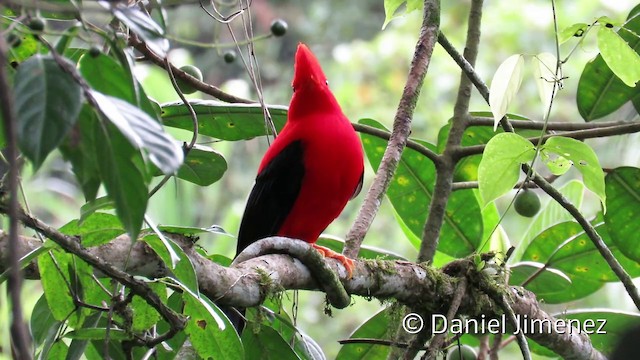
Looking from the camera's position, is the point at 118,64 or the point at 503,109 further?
the point at 503,109

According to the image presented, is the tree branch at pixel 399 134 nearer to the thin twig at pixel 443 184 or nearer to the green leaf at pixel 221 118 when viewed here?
the thin twig at pixel 443 184

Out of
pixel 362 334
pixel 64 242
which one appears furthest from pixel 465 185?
pixel 64 242

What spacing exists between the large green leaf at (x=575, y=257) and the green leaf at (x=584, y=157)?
71 cm

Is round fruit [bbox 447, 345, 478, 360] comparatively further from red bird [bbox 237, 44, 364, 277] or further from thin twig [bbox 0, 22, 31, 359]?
thin twig [bbox 0, 22, 31, 359]

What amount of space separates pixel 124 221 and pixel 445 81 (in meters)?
6.33

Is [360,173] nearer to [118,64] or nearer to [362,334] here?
[362,334]

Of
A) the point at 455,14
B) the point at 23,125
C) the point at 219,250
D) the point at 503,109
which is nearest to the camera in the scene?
→ the point at 23,125

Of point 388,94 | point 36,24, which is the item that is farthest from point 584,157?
point 388,94

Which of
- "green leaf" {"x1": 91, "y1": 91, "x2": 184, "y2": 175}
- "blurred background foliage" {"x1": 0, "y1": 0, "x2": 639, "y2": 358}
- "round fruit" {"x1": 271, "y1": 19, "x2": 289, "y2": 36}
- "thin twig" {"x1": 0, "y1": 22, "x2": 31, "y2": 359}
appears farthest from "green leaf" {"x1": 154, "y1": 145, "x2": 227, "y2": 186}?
"blurred background foliage" {"x1": 0, "y1": 0, "x2": 639, "y2": 358}

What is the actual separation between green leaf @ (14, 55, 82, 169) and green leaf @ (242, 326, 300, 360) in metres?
0.89

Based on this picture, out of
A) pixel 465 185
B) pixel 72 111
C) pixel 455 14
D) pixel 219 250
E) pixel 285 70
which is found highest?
pixel 455 14

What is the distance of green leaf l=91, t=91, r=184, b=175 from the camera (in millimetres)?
821

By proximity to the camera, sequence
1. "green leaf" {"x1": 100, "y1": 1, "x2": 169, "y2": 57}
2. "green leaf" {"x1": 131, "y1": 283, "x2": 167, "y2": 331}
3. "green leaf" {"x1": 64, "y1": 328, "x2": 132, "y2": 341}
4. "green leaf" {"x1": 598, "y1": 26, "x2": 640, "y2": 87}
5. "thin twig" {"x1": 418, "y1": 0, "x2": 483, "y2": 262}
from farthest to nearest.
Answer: "thin twig" {"x1": 418, "y1": 0, "x2": 483, "y2": 262}, "green leaf" {"x1": 598, "y1": 26, "x2": 640, "y2": 87}, "green leaf" {"x1": 131, "y1": 283, "x2": 167, "y2": 331}, "green leaf" {"x1": 64, "y1": 328, "x2": 132, "y2": 341}, "green leaf" {"x1": 100, "y1": 1, "x2": 169, "y2": 57}

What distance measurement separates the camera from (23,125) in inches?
30.9
